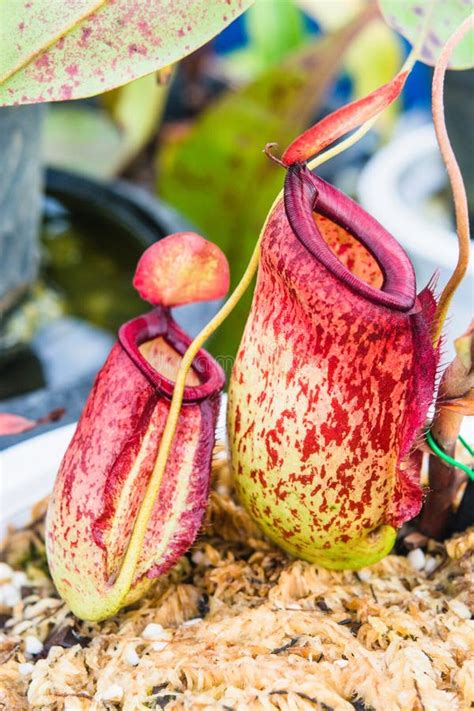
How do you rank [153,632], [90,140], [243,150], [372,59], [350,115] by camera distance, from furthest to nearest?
[372,59] < [90,140] < [243,150] < [153,632] < [350,115]

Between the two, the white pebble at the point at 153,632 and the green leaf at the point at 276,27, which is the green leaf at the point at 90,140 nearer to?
the green leaf at the point at 276,27

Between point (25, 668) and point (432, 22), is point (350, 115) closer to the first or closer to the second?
point (432, 22)

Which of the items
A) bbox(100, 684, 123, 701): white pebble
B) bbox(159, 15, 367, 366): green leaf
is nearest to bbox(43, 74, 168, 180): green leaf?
bbox(159, 15, 367, 366): green leaf

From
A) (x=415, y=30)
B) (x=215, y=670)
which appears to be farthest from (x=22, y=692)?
(x=415, y=30)

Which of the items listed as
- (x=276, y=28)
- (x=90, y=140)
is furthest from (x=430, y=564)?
(x=276, y=28)

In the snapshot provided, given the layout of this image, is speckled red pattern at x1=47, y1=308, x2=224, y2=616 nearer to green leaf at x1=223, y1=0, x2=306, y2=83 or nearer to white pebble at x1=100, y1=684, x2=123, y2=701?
white pebble at x1=100, y1=684, x2=123, y2=701

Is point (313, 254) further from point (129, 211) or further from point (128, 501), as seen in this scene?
point (129, 211)
